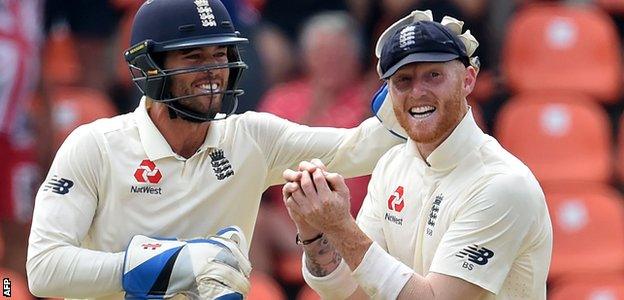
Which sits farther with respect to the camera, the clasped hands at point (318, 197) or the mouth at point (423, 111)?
the mouth at point (423, 111)

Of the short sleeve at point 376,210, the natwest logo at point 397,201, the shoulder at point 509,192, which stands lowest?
the short sleeve at point 376,210

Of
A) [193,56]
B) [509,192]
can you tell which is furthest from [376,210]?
[193,56]

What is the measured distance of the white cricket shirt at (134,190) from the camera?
157 inches

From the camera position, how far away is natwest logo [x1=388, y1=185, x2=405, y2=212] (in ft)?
13.5

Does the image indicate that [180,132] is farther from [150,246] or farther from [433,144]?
[433,144]

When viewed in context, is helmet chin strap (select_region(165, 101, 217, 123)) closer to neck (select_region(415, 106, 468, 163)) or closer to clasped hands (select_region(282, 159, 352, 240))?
clasped hands (select_region(282, 159, 352, 240))

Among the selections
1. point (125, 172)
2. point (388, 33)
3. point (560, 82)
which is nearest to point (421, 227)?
point (388, 33)

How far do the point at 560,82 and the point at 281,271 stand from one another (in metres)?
1.90

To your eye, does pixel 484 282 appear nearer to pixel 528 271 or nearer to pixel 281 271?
pixel 528 271

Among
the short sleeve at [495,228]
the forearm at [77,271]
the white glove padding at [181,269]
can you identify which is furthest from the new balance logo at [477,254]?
the forearm at [77,271]

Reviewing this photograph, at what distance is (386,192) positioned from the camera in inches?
165

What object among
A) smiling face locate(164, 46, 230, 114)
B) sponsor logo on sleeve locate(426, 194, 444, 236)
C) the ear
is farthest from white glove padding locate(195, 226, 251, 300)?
the ear

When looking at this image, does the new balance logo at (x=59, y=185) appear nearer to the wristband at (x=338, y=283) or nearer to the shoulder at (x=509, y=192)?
the wristband at (x=338, y=283)

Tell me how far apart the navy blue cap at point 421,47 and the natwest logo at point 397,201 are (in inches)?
14.0
